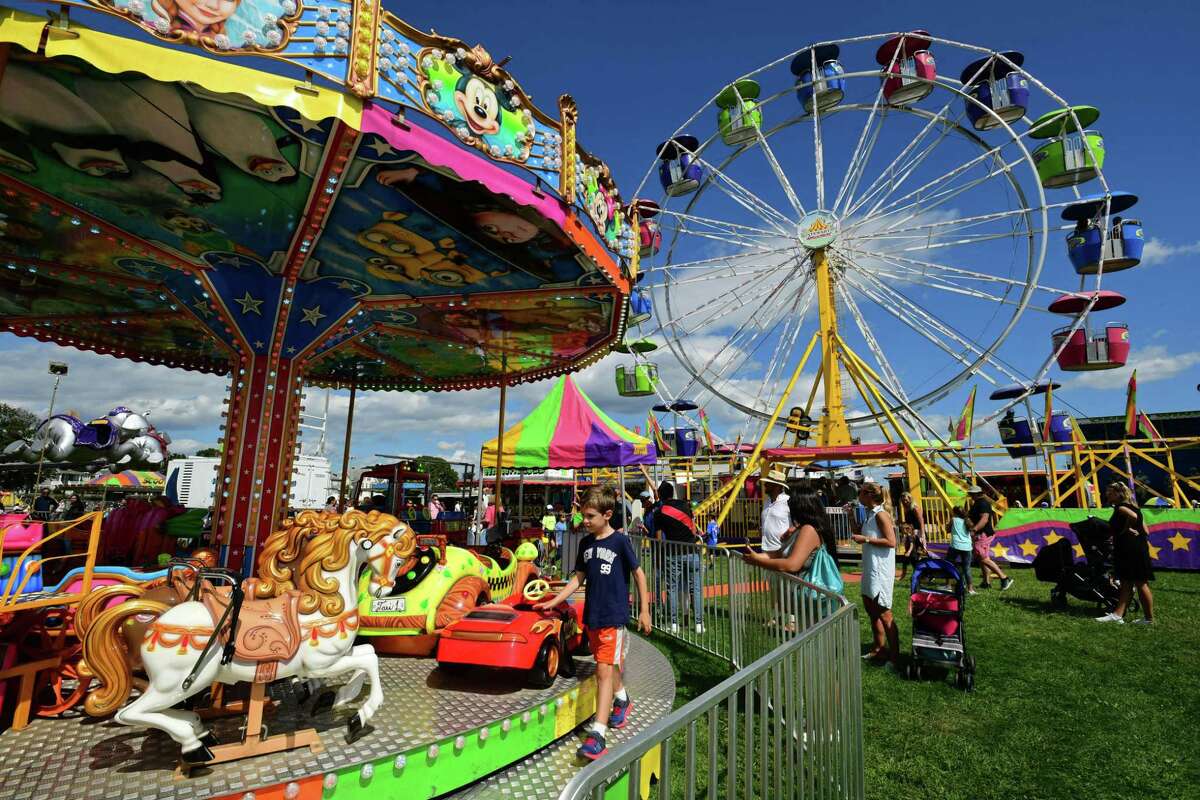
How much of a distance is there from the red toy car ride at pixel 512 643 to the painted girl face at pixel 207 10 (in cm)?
344

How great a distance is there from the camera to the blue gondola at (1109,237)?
13445 millimetres

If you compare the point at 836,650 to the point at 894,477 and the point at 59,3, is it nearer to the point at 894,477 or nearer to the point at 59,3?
the point at 59,3

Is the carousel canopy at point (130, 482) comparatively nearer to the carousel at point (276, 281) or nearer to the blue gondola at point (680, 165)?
the carousel at point (276, 281)

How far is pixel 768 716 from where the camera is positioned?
231 centimetres

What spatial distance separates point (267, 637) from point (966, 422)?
19.8 meters

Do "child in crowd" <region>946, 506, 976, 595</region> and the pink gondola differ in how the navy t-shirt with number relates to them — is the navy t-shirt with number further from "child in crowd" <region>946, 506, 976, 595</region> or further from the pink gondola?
the pink gondola

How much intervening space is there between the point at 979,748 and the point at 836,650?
1.85m

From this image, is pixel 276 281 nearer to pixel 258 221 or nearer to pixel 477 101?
pixel 258 221

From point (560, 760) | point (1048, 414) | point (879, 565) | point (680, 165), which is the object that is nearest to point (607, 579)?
point (560, 760)

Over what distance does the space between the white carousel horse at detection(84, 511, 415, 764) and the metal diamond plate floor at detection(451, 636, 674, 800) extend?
676mm

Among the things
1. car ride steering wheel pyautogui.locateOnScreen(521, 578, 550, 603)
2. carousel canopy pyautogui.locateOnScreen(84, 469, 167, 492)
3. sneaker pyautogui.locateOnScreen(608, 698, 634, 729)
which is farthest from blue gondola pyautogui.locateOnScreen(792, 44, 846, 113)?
carousel canopy pyautogui.locateOnScreen(84, 469, 167, 492)

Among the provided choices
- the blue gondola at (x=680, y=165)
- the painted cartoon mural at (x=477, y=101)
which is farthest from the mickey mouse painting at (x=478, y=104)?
the blue gondola at (x=680, y=165)

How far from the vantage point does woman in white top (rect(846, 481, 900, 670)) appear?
4.85m

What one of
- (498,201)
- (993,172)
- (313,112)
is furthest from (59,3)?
(993,172)
